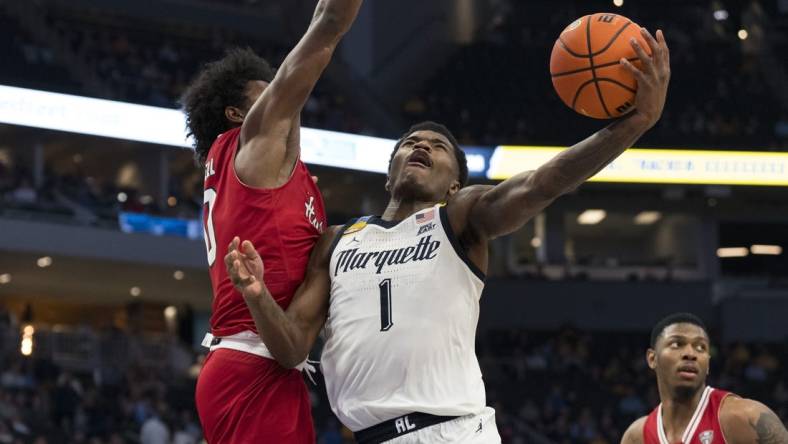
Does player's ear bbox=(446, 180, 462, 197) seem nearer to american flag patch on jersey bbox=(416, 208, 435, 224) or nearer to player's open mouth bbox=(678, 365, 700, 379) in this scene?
american flag patch on jersey bbox=(416, 208, 435, 224)

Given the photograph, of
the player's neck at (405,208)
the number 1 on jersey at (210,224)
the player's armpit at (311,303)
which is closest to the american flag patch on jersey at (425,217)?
the player's neck at (405,208)

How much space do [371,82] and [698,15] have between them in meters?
10.4

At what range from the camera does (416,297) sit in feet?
15.8

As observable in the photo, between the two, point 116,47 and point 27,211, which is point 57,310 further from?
point 27,211

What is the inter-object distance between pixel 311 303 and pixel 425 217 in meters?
0.57

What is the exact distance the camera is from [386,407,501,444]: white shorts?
468cm

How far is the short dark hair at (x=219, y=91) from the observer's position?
209 inches

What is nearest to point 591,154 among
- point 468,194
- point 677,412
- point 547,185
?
point 547,185

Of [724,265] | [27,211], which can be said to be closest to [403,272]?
[27,211]

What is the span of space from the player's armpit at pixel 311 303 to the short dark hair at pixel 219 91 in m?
0.71

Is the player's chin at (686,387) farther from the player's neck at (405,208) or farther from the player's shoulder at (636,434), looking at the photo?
the player's neck at (405,208)

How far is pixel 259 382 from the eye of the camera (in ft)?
15.8

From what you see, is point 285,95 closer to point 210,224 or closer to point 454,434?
point 210,224

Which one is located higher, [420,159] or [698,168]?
[698,168]
